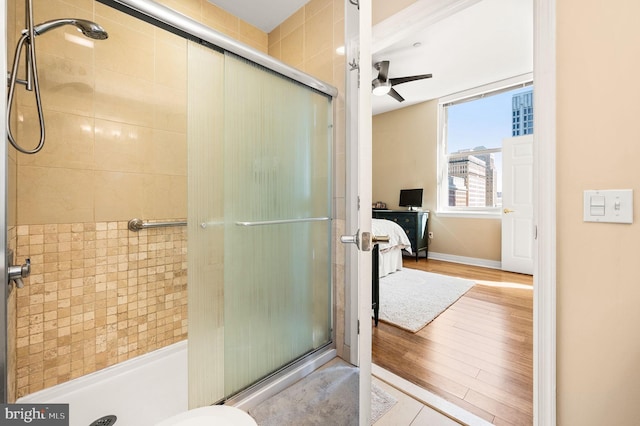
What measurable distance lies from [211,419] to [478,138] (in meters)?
5.04

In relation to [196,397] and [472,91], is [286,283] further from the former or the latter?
[472,91]

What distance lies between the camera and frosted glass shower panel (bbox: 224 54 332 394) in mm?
1276

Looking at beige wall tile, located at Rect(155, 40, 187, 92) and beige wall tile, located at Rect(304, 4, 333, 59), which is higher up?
beige wall tile, located at Rect(304, 4, 333, 59)

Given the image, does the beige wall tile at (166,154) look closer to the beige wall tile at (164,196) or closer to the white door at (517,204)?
the beige wall tile at (164,196)

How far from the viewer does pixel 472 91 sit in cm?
426

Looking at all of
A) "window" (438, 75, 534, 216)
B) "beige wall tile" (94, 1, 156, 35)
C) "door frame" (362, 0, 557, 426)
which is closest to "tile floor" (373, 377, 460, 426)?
"door frame" (362, 0, 557, 426)

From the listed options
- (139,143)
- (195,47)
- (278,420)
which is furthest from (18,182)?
(278,420)

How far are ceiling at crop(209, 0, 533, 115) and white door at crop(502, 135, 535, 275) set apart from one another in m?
1.11

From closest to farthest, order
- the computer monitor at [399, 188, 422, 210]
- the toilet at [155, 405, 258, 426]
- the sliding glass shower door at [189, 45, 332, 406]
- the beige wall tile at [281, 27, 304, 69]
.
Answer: the toilet at [155, 405, 258, 426] → the sliding glass shower door at [189, 45, 332, 406] → the beige wall tile at [281, 27, 304, 69] → the computer monitor at [399, 188, 422, 210]

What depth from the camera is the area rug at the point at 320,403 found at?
1277mm

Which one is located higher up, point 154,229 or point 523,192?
point 523,192

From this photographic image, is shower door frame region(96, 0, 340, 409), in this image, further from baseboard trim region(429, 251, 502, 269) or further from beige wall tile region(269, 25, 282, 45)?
baseboard trim region(429, 251, 502, 269)

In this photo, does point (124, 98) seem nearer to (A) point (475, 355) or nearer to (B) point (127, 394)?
(B) point (127, 394)

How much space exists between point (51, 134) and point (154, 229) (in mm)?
654
